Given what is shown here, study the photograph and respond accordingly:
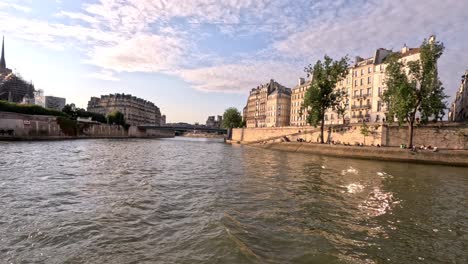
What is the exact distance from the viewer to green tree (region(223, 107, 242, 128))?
5689 inches

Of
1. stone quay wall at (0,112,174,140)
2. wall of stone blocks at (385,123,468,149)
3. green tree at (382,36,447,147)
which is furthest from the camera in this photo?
stone quay wall at (0,112,174,140)

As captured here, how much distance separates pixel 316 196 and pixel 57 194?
41.6 ft

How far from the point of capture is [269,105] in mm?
141625

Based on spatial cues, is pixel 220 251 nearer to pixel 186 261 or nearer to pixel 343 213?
pixel 186 261

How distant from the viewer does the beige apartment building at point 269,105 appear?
134 m

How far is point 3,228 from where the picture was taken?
9781 millimetres

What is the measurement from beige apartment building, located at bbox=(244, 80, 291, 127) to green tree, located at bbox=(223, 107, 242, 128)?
37.8 feet

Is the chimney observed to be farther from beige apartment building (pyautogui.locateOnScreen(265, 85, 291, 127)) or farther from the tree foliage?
the tree foliage

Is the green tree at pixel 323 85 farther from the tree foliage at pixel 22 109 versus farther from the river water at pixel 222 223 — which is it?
the tree foliage at pixel 22 109

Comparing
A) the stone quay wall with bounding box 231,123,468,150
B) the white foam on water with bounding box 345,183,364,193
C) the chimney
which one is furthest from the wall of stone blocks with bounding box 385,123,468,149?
the chimney

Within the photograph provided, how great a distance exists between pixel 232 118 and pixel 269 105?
17564mm

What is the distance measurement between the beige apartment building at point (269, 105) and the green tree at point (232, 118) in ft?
37.8

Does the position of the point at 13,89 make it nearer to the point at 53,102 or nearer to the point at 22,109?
the point at 53,102

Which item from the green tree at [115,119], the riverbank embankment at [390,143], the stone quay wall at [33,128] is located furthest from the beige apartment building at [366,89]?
the green tree at [115,119]
